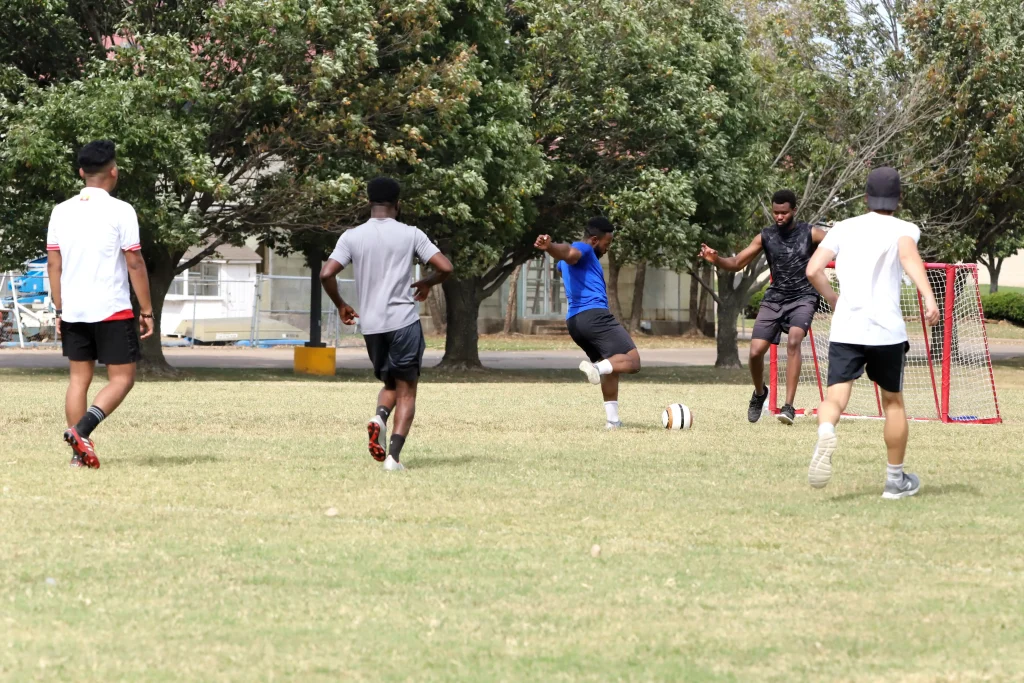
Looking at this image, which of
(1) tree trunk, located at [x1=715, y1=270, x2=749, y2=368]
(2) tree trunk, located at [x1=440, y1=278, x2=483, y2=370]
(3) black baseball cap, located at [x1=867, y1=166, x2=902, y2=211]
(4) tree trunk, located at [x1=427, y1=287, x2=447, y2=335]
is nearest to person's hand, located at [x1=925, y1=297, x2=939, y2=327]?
(3) black baseball cap, located at [x1=867, y1=166, x2=902, y2=211]

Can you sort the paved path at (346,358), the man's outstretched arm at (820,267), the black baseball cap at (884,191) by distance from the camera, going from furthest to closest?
the paved path at (346,358) < the man's outstretched arm at (820,267) < the black baseball cap at (884,191)

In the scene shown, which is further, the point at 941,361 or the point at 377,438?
the point at 941,361

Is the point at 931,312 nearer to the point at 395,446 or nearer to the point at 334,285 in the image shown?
the point at 395,446

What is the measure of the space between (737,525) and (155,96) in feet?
51.2

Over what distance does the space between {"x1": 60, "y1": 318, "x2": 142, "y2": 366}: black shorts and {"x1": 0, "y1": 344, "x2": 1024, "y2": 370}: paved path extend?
62.3ft

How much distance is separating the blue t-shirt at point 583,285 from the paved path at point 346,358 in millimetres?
17319

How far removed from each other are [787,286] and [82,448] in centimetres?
641

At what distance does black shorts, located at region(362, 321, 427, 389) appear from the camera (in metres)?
9.80

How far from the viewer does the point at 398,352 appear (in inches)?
386

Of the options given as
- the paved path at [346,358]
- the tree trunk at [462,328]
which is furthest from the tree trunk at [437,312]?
the tree trunk at [462,328]

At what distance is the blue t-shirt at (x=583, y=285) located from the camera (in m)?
13.0

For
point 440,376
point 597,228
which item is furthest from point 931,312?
point 440,376

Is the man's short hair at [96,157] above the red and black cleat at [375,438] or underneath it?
above

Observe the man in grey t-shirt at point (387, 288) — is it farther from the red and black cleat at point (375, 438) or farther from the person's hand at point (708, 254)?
the person's hand at point (708, 254)
